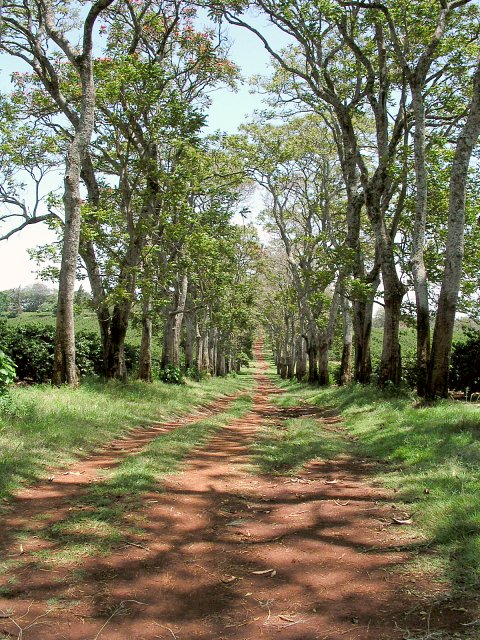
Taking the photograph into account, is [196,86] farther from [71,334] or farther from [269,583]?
[269,583]

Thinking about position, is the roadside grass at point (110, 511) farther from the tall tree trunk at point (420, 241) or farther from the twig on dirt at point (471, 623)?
the tall tree trunk at point (420, 241)

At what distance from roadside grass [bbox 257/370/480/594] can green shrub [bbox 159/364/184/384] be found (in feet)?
31.7

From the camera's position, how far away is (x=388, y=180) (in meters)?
15.0

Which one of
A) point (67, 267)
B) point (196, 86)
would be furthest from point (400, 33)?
point (67, 267)

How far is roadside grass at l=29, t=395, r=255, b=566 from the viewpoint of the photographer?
4.12 meters

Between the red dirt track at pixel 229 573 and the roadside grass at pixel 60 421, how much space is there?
24.2 inches

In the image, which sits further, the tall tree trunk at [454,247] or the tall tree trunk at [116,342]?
the tall tree trunk at [116,342]

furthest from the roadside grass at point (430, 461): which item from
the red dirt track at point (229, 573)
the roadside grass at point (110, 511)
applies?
the roadside grass at point (110, 511)

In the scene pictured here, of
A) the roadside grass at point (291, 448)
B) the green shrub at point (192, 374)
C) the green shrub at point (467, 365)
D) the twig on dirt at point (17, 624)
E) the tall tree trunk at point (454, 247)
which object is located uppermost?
the tall tree trunk at point (454, 247)

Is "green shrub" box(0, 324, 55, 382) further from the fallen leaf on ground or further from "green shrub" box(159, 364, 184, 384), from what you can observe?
the fallen leaf on ground

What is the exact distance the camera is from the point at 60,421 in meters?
8.75

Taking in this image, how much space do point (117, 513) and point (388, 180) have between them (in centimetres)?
1299

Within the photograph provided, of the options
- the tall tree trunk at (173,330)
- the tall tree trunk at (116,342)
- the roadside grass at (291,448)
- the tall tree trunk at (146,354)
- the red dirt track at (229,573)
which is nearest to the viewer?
the red dirt track at (229,573)

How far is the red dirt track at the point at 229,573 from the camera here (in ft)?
10.1
